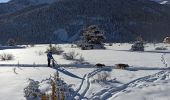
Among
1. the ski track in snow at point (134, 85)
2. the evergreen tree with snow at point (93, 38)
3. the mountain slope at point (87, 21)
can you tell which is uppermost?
the mountain slope at point (87, 21)

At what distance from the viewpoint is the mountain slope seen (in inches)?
4397

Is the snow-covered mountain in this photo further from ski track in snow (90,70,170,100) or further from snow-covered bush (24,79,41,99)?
snow-covered bush (24,79,41,99)

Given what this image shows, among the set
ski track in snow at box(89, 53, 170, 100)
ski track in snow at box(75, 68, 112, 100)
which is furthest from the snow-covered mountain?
ski track in snow at box(89, 53, 170, 100)

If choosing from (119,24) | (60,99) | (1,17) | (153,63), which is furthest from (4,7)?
(60,99)

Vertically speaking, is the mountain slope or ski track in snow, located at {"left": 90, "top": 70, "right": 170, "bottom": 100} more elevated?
the mountain slope

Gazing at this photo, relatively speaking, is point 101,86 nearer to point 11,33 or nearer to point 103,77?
point 103,77

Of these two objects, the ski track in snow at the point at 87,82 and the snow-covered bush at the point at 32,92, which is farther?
the ski track in snow at the point at 87,82

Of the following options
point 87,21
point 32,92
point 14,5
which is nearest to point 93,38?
point 32,92

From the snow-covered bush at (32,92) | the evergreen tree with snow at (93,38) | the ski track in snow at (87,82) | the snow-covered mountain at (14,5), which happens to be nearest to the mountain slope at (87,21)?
the snow-covered mountain at (14,5)

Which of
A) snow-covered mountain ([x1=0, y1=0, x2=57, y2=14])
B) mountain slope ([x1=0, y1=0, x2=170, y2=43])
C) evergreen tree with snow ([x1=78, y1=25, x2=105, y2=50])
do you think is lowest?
evergreen tree with snow ([x1=78, y1=25, x2=105, y2=50])

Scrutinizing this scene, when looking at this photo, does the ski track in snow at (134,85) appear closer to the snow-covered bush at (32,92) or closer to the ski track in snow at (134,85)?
the ski track in snow at (134,85)

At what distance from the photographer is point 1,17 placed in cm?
14250

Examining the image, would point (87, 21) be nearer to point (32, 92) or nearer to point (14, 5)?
point (14, 5)

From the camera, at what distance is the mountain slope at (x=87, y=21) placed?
366 ft
